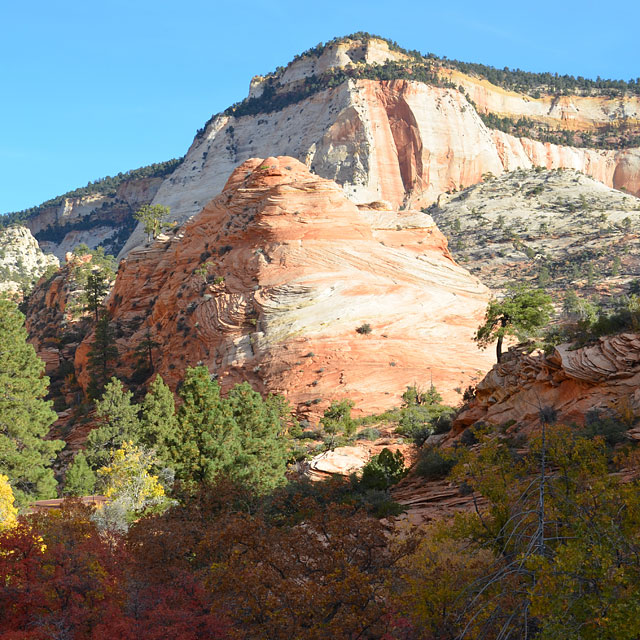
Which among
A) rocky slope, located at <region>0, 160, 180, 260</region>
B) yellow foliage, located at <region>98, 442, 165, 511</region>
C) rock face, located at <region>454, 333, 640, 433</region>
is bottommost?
yellow foliage, located at <region>98, 442, 165, 511</region>

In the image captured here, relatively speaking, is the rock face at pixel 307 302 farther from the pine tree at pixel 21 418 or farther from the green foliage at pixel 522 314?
the pine tree at pixel 21 418

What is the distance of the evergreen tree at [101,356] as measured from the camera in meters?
61.1

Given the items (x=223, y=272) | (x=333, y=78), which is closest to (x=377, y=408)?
(x=223, y=272)

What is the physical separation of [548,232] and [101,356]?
6522 cm

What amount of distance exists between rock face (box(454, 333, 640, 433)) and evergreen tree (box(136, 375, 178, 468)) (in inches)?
602

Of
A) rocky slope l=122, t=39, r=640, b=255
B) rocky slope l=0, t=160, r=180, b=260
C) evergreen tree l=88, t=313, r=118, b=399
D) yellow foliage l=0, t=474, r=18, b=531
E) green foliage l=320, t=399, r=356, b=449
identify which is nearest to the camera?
yellow foliage l=0, t=474, r=18, b=531

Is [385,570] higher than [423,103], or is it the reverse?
[423,103]

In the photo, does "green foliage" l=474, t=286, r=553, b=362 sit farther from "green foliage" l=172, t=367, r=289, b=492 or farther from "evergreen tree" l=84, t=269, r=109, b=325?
"evergreen tree" l=84, t=269, r=109, b=325

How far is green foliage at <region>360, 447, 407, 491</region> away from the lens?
28.1 m

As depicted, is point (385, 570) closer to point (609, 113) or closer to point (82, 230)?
point (609, 113)

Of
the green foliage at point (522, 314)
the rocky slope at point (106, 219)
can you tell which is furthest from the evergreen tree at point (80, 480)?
the rocky slope at point (106, 219)

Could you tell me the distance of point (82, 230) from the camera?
19388 centimetres

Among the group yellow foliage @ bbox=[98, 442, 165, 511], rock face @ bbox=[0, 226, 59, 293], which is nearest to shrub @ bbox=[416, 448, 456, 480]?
yellow foliage @ bbox=[98, 442, 165, 511]

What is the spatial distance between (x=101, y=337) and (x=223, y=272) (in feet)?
→ 49.6
